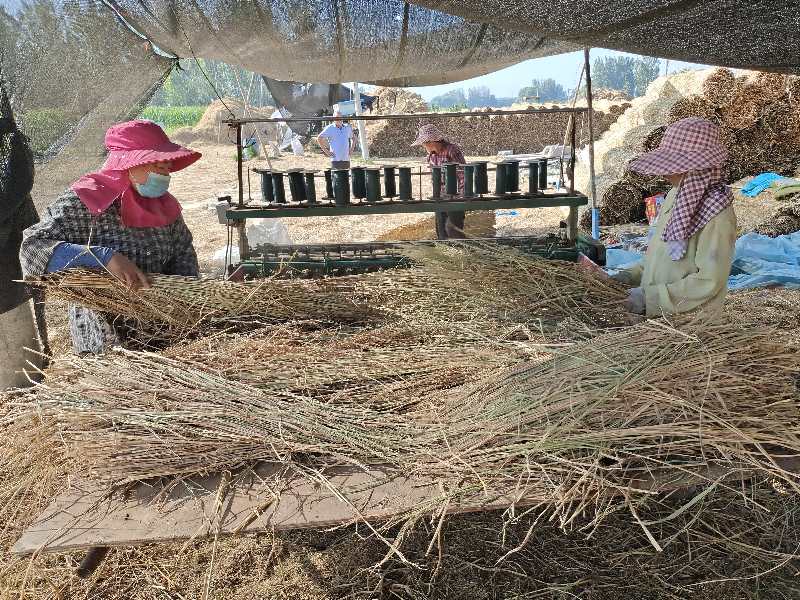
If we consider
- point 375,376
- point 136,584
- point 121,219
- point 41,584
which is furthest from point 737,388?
point 41,584

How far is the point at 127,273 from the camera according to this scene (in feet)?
7.86

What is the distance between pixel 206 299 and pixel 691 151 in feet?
6.90

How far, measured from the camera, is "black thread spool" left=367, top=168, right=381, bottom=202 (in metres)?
3.95

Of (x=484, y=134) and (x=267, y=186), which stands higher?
(x=484, y=134)

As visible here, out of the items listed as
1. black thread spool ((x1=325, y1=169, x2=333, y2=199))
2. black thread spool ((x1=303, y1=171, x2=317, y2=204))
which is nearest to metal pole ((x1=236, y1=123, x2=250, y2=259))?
black thread spool ((x1=303, y1=171, x2=317, y2=204))

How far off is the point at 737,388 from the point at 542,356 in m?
0.55

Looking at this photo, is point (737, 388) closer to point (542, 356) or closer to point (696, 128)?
point (542, 356)

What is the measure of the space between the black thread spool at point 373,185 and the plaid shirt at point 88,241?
1.47m

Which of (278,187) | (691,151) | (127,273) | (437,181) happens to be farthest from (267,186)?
(691,151)

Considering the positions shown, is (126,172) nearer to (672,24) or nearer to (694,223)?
(672,24)

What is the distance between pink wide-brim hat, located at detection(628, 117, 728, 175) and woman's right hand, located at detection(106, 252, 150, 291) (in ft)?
7.12

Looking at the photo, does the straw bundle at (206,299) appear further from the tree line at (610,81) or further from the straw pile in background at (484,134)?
the tree line at (610,81)

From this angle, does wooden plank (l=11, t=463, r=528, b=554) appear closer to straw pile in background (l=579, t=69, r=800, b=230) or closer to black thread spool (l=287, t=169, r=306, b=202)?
black thread spool (l=287, t=169, r=306, b=202)

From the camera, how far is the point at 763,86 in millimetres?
7797
